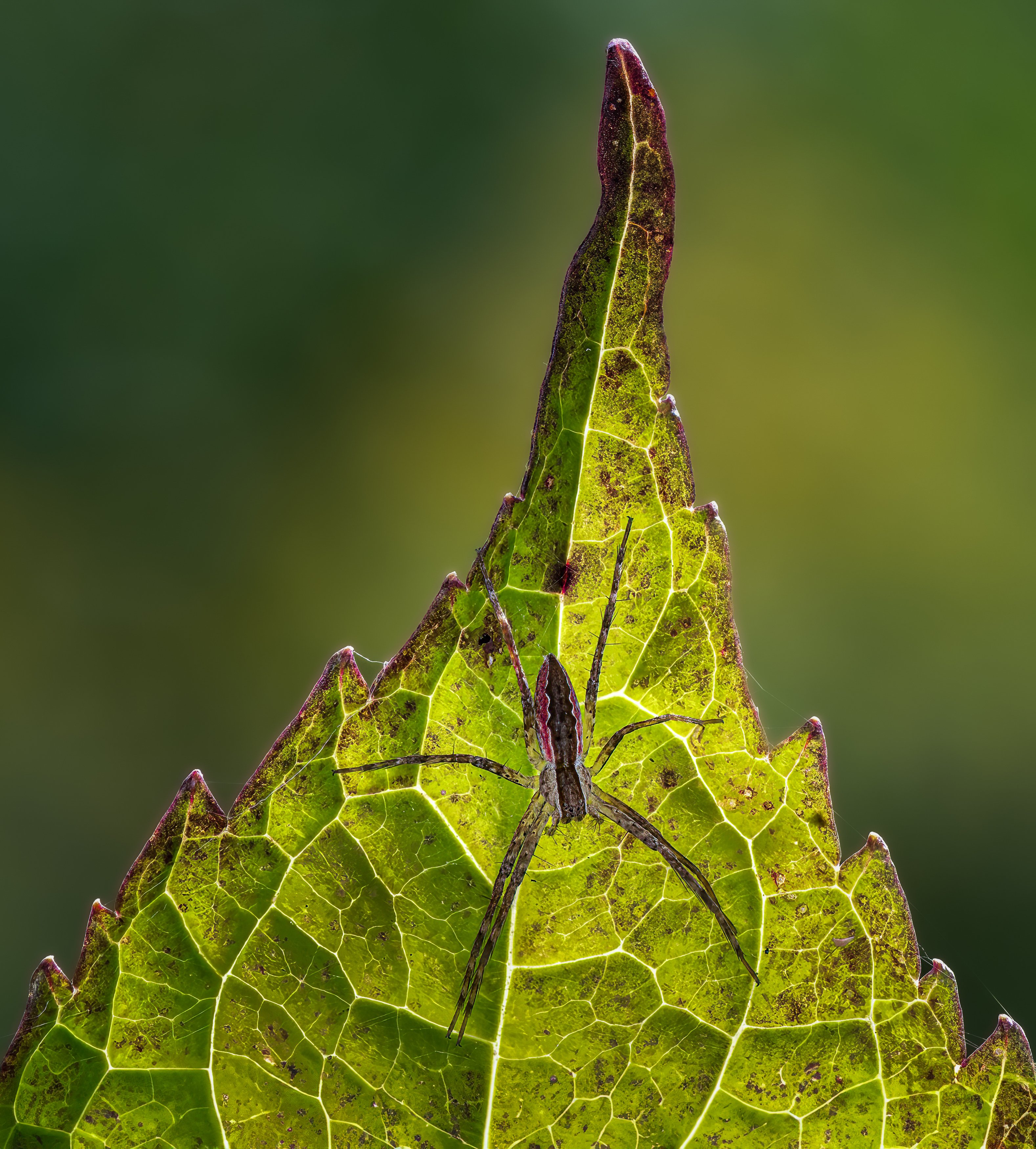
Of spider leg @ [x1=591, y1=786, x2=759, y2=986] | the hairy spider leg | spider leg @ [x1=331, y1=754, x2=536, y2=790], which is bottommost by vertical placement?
spider leg @ [x1=331, y1=754, x2=536, y2=790]

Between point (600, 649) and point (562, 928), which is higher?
point (600, 649)

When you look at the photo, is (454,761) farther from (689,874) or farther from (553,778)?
(689,874)

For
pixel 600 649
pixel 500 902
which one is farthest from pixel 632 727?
pixel 500 902

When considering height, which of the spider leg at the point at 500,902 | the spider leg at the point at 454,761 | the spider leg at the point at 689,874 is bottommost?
the spider leg at the point at 500,902

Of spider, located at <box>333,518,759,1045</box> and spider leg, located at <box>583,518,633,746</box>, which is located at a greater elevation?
spider leg, located at <box>583,518,633,746</box>

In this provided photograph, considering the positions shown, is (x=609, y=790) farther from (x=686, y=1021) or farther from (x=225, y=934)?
(x=225, y=934)
